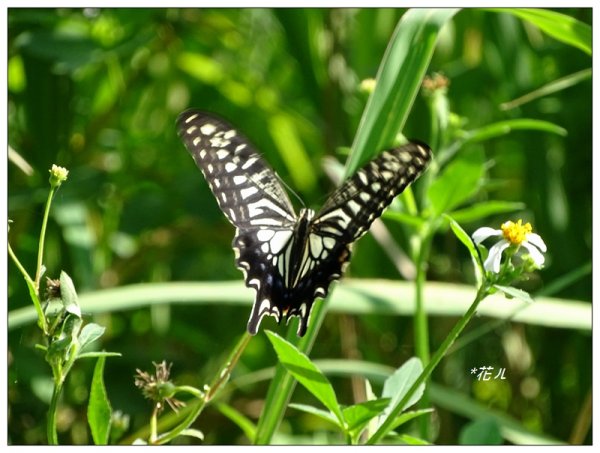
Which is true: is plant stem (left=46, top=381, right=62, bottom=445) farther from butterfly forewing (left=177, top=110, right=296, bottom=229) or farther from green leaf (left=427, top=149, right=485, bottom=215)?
green leaf (left=427, top=149, right=485, bottom=215)

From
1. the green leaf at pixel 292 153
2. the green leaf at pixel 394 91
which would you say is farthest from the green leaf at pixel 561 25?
the green leaf at pixel 292 153

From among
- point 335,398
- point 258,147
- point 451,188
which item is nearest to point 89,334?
point 335,398

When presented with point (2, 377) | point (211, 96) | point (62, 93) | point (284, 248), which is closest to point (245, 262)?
point (284, 248)

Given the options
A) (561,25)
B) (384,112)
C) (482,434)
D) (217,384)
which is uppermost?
(561,25)

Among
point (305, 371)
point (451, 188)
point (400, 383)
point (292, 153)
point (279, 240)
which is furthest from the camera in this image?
point (292, 153)

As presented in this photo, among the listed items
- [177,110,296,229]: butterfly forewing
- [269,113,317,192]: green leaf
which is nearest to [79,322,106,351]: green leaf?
[177,110,296,229]: butterfly forewing

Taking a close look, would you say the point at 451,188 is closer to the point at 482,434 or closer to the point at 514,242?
the point at 482,434
